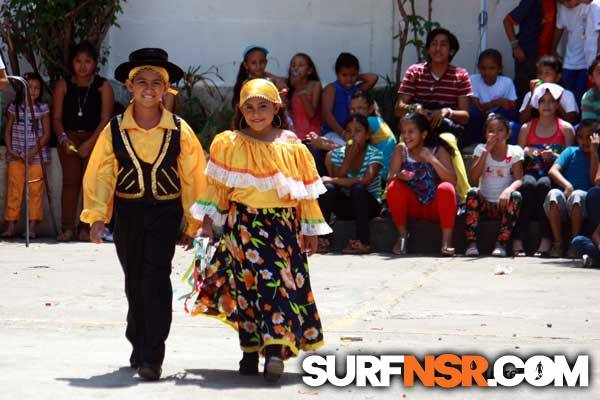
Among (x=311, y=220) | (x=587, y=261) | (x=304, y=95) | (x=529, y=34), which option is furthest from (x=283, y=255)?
(x=529, y=34)

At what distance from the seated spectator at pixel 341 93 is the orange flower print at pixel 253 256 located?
249 inches

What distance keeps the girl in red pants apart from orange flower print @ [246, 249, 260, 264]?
5.49 metres

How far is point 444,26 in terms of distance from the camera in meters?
14.3

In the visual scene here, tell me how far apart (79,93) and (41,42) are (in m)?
1.21

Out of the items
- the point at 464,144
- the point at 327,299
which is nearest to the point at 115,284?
the point at 327,299

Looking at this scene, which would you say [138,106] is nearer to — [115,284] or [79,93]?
[115,284]

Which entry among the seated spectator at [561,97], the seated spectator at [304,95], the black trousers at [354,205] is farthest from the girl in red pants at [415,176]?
the seated spectator at [304,95]

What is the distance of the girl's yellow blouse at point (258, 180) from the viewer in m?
6.25

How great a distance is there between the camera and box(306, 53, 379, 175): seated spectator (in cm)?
1286

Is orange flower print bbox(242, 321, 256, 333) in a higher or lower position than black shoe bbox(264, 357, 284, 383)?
higher

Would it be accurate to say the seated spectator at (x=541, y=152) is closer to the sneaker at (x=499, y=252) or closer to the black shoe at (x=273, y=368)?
the sneaker at (x=499, y=252)

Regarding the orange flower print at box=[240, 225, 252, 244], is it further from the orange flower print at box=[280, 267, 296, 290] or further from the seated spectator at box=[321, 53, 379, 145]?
the seated spectator at box=[321, 53, 379, 145]

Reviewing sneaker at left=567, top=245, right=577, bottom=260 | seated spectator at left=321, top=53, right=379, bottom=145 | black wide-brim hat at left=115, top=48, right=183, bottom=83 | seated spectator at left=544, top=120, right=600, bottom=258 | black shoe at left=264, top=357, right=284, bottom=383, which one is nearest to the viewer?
black shoe at left=264, top=357, right=284, bottom=383

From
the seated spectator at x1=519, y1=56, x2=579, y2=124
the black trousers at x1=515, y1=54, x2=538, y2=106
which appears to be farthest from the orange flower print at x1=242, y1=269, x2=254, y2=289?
the black trousers at x1=515, y1=54, x2=538, y2=106
